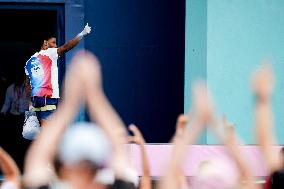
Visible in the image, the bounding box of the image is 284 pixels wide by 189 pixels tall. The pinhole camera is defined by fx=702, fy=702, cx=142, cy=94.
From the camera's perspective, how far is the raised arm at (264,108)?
3156mm

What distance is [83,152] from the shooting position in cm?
304

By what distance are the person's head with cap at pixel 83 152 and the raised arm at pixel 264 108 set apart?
0.75 m

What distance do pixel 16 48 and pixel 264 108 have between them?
1166 cm

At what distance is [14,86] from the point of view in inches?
473

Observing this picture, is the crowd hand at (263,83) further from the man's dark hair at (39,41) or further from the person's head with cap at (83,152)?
the man's dark hair at (39,41)

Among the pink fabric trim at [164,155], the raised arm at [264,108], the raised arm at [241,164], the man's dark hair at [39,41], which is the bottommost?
the pink fabric trim at [164,155]

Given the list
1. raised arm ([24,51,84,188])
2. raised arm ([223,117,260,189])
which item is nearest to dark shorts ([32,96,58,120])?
raised arm ([24,51,84,188])

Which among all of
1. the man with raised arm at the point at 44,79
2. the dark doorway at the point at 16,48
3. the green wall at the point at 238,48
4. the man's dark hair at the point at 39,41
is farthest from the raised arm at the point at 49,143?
the man's dark hair at the point at 39,41

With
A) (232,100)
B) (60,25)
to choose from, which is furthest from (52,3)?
(232,100)

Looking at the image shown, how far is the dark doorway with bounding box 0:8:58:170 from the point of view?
10.7m

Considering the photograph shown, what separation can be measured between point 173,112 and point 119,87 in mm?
907

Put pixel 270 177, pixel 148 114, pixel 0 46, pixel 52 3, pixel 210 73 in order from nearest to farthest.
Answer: pixel 270 177, pixel 210 73, pixel 52 3, pixel 148 114, pixel 0 46

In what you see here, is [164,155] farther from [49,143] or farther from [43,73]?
[49,143]

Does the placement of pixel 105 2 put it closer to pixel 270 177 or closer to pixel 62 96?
pixel 62 96
